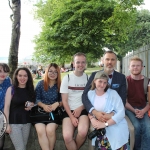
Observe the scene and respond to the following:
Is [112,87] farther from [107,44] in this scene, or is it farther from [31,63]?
[31,63]

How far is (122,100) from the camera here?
360 cm

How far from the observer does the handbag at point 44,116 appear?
3.58m

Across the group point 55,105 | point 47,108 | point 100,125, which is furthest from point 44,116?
point 100,125

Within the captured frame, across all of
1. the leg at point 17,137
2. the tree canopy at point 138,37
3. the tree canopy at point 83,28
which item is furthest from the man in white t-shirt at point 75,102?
the tree canopy at point 138,37

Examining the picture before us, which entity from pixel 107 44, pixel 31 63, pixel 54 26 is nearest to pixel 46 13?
A: pixel 54 26

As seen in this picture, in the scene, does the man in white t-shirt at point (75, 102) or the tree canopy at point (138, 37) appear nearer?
the man in white t-shirt at point (75, 102)

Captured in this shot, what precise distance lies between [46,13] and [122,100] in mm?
20362

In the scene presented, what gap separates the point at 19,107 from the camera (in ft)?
11.9

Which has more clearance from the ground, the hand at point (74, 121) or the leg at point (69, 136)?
the hand at point (74, 121)

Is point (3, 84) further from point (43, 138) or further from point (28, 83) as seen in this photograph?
point (43, 138)

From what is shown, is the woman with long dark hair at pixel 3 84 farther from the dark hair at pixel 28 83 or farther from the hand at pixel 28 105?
the hand at pixel 28 105

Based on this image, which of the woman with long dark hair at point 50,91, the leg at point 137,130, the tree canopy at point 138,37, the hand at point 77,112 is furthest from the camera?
the tree canopy at point 138,37

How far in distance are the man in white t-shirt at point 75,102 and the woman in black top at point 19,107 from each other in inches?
23.4

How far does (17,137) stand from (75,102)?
1.12m
